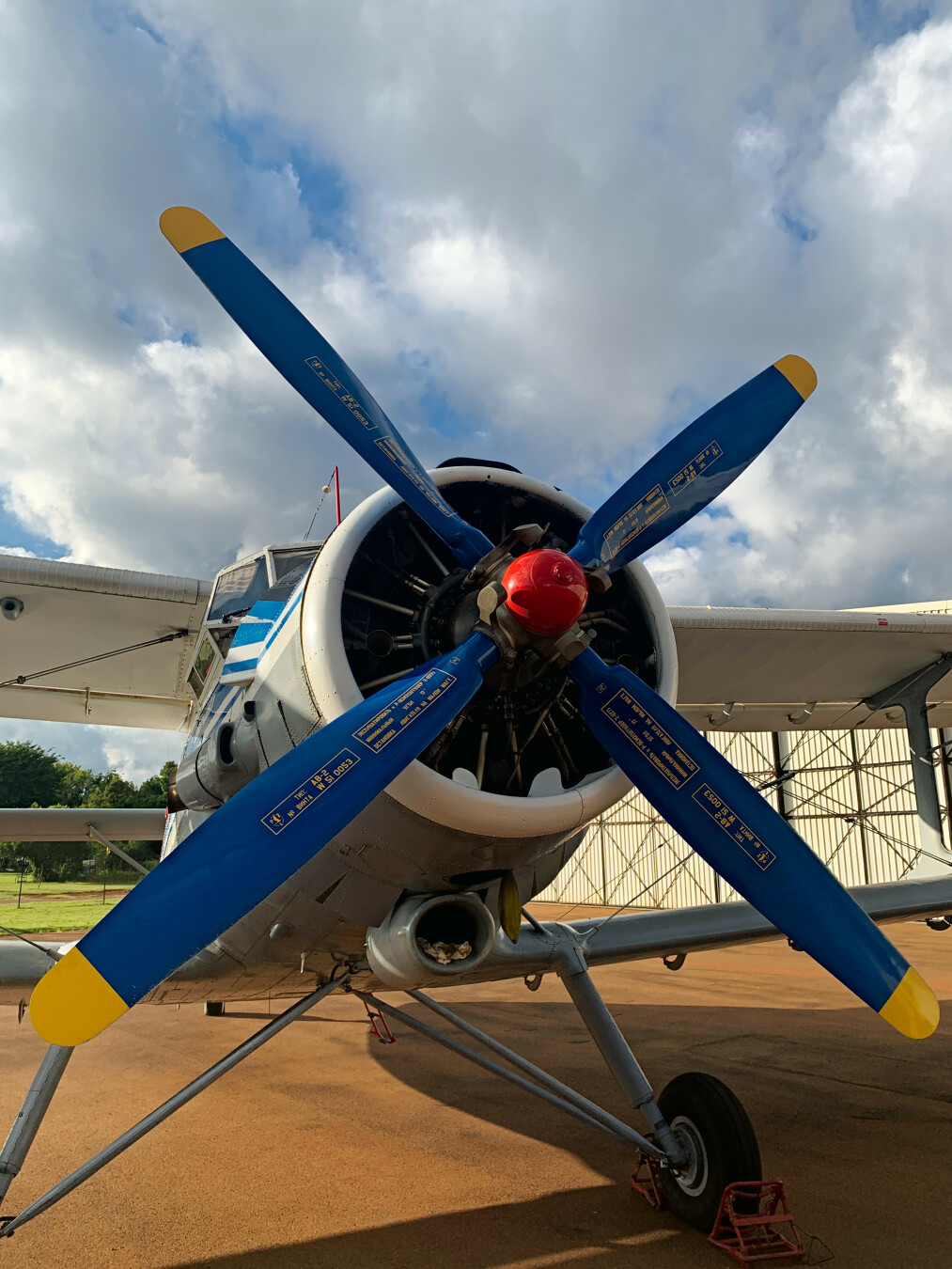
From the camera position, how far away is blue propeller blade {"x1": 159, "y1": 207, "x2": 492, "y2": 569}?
3.40 meters

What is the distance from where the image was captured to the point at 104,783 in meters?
62.1

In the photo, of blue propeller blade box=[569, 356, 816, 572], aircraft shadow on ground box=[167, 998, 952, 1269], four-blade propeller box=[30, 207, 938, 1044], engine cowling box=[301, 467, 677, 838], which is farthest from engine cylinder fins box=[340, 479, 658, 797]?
aircraft shadow on ground box=[167, 998, 952, 1269]

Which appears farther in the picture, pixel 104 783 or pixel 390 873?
pixel 104 783

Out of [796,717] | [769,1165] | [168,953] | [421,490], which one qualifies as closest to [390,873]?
[168,953]

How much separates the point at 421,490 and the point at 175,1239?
397cm

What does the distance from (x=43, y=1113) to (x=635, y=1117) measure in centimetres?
435

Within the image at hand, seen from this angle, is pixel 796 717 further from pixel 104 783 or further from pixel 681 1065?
pixel 104 783

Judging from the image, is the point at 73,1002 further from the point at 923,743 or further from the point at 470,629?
the point at 923,743

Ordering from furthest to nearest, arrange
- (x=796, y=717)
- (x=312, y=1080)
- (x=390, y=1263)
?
(x=796, y=717), (x=312, y=1080), (x=390, y=1263)

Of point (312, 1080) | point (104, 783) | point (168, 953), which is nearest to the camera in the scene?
point (168, 953)

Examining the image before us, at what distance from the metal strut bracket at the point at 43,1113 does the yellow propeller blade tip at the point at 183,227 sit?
3688 mm

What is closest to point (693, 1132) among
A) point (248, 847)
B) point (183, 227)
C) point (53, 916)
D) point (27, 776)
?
point (248, 847)

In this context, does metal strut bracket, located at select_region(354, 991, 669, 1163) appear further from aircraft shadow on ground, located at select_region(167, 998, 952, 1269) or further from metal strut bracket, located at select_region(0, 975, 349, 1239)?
metal strut bracket, located at select_region(0, 975, 349, 1239)

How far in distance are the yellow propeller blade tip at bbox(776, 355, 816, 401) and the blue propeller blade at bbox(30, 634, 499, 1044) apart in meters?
2.13
